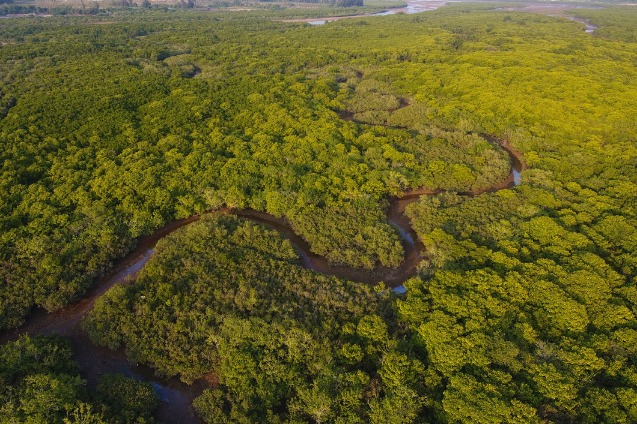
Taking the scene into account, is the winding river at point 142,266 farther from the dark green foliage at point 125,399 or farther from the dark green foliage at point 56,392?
the dark green foliage at point 56,392

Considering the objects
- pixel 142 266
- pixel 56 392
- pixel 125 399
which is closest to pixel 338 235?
pixel 142 266

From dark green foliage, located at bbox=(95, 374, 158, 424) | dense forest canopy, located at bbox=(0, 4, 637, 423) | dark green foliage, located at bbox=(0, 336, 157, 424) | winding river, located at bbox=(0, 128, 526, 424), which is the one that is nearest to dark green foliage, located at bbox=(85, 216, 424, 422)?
dense forest canopy, located at bbox=(0, 4, 637, 423)

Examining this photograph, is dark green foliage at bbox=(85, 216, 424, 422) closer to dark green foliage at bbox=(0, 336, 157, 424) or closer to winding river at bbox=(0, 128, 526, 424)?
winding river at bbox=(0, 128, 526, 424)

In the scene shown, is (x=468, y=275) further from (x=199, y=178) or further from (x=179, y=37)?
(x=179, y=37)

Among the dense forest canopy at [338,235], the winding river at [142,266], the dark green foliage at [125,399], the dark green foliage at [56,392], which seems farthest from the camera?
the winding river at [142,266]

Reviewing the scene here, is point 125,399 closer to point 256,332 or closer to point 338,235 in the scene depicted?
point 256,332

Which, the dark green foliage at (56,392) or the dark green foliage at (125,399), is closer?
the dark green foliage at (56,392)

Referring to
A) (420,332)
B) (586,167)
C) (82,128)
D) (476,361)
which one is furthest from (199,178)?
(586,167)

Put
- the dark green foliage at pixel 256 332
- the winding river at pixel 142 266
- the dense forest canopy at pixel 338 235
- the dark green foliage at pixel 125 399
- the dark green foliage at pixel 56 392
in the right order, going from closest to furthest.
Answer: the dark green foliage at pixel 56 392 < the dark green foliage at pixel 125 399 < the dark green foliage at pixel 256 332 < the dense forest canopy at pixel 338 235 < the winding river at pixel 142 266

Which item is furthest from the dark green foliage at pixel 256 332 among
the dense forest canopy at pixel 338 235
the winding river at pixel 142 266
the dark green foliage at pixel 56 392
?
the dark green foliage at pixel 56 392
